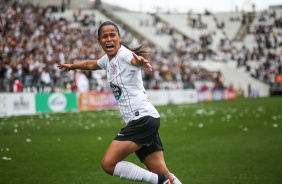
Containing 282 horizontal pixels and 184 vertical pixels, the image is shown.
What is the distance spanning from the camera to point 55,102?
28.2 m

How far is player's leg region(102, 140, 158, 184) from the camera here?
5895mm

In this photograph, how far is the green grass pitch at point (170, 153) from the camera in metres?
8.53

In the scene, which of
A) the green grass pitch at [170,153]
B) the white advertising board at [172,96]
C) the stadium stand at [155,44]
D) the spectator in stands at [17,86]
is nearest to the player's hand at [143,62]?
the green grass pitch at [170,153]

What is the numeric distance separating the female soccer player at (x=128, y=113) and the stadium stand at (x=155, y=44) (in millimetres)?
20610

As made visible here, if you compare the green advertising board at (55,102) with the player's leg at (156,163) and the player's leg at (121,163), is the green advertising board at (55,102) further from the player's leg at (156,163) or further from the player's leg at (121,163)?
the player's leg at (121,163)

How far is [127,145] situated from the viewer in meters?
5.90

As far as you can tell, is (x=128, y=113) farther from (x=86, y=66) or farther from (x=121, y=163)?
(x=86, y=66)

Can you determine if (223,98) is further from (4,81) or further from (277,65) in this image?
(4,81)

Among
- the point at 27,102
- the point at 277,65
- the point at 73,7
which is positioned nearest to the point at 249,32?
the point at 277,65

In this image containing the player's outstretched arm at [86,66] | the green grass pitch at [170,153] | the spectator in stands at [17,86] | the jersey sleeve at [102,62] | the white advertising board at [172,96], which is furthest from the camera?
the white advertising board at [172,96]

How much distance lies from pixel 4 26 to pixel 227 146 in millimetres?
20755

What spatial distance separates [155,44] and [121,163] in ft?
162

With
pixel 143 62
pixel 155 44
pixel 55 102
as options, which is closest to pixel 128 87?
pixel 143 62

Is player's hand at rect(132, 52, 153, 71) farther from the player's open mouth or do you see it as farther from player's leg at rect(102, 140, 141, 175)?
player's leg at rect(102, 140, 141, 175)
